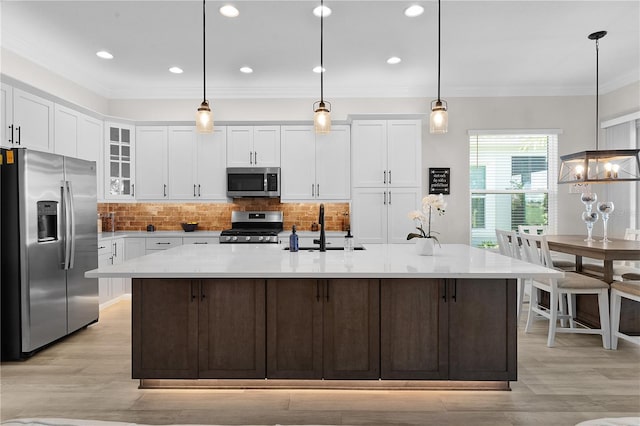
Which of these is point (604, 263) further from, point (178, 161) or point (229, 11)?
point (178, 161)

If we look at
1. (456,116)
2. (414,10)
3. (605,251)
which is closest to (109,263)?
(414,10)

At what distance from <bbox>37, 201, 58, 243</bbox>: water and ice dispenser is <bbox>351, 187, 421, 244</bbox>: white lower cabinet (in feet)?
10.5

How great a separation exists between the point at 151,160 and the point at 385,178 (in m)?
3.12

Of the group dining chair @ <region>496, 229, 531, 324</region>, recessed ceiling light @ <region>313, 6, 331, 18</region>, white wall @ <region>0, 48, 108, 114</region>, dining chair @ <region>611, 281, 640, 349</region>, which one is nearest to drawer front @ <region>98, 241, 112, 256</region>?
white wall @ <region>0, 48, 108, 114</region>

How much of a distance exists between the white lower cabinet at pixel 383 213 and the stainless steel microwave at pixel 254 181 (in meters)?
1.08

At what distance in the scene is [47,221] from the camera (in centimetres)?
354

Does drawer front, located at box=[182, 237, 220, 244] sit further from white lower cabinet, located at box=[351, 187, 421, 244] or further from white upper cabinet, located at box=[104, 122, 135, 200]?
white lower cabinet, located at box=[351, 187, 421, 244]

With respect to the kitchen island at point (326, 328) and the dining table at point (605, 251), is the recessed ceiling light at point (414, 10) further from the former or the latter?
the dining table at point (605, 251)

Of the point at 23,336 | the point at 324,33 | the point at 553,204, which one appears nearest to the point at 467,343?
the point at 324,33

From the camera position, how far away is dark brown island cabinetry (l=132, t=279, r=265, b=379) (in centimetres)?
261

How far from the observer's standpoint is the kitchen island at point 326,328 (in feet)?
8.50

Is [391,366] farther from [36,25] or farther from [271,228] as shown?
[36,25]

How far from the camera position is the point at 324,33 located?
3842 millimetres

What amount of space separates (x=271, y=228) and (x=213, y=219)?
859 mm
